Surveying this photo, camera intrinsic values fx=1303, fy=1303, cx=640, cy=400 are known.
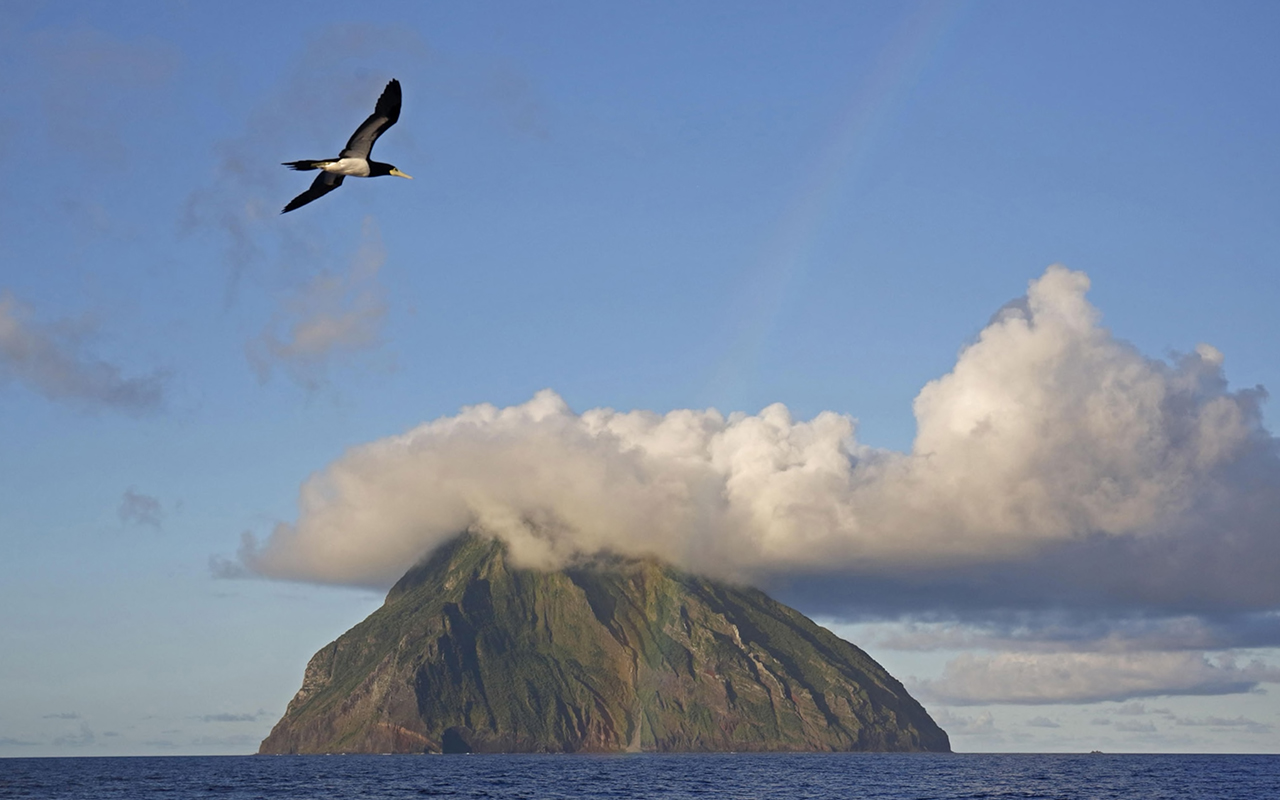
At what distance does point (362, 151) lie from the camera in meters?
52.6

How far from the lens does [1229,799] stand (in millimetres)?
184000

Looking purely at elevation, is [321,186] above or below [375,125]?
below

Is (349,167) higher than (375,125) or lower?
lower

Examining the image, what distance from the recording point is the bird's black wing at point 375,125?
52.1 m

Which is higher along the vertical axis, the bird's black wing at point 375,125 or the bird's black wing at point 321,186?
the bird's black wing at point 375,125

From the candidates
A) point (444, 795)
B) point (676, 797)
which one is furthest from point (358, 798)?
point (676, 797)

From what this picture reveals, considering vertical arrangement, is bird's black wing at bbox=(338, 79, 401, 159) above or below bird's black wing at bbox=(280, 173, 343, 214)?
above

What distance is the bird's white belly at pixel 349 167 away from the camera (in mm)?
51862

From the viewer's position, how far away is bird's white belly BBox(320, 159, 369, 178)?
170 feet

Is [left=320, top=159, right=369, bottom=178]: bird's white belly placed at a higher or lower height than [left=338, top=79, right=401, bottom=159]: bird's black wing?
lower

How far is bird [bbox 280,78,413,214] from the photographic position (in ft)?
170

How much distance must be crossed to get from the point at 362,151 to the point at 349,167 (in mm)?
872

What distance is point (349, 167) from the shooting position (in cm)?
5238

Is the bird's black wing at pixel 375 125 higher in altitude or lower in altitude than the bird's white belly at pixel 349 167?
higher
